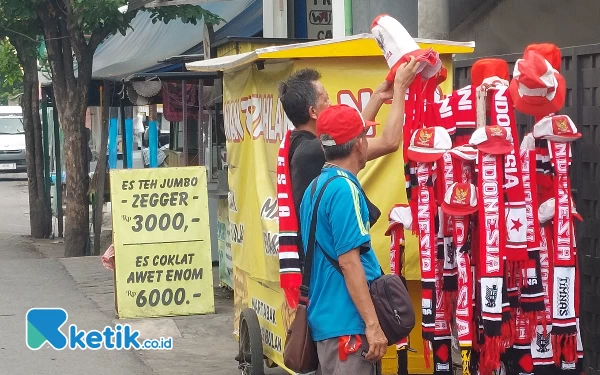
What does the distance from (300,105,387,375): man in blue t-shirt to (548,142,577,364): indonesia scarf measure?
3.49 ft

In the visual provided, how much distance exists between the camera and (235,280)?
7328 mm

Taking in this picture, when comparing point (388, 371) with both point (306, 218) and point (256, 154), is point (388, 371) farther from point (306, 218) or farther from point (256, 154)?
point (306, 218)

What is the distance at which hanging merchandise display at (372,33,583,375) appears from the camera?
478cm

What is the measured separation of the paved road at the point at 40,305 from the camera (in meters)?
7.79

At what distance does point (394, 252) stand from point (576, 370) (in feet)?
3.70

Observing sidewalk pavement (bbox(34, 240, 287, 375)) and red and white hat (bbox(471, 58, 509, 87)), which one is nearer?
red and white hat (bbox(471, 58, 509, 87))

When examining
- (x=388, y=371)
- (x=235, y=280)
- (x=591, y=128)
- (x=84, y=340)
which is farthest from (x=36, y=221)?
(x=591, y=128)

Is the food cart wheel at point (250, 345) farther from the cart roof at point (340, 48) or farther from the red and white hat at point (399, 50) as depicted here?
the red and white hat at point (399, 50)

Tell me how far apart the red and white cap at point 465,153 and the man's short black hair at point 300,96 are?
2.46 ft

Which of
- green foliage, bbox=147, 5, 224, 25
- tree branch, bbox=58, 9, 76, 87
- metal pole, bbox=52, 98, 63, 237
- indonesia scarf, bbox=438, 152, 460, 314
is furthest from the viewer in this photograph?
metal pole, bbox=52, 98, 63, 237

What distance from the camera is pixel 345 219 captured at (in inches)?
161

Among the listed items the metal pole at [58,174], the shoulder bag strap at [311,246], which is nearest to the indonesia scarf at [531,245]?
the shoulder bag strap at [311,246]

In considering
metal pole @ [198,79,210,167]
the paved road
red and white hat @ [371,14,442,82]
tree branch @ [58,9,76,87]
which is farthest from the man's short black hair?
tree branch @ [58,9,76,87]

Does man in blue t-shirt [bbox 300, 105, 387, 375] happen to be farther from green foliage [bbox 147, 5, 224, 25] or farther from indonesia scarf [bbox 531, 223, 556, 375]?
green foliage [bbox 147, 5, 224, 25]
